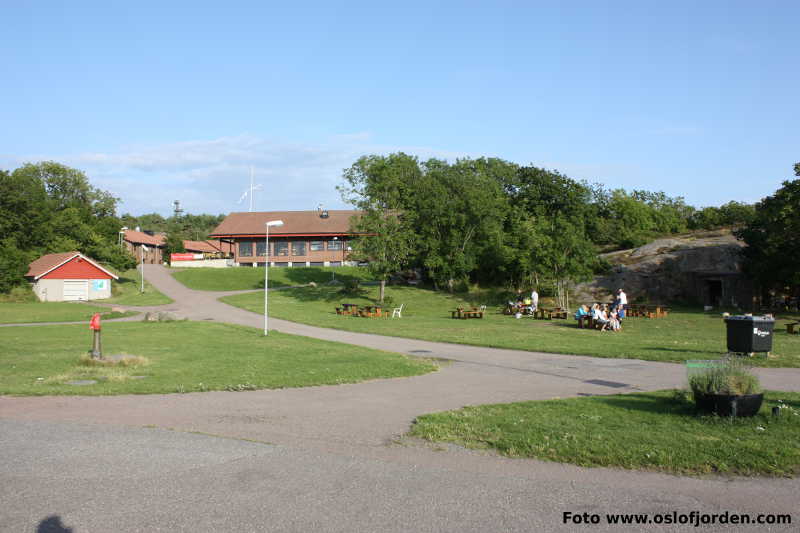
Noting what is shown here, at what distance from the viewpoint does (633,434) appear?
25.4ft

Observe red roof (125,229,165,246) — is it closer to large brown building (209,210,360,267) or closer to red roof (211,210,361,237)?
red roof (211,210,361,237)

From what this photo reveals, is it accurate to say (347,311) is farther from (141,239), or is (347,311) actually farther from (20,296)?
(141,239)

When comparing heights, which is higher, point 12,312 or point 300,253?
point 300,253

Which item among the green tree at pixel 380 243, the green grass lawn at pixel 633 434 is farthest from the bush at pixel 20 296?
the green grass lawn at pixel 633 434

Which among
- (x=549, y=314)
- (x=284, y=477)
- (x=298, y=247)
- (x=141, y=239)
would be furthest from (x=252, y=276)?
(x=284, y=477)

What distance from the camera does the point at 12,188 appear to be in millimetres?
63094

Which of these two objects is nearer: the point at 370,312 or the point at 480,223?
the point at 370,312

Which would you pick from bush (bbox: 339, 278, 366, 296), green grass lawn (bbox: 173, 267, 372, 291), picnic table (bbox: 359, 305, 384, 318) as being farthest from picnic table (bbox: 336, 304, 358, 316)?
green grass lawn (bbox: 173, 267, 372, 291)

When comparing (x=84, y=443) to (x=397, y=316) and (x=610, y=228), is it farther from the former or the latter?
(x=610, y=228)

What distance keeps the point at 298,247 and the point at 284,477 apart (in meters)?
71.8

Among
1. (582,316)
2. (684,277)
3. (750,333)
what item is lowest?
(582,316)

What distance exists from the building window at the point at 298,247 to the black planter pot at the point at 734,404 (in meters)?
70.5

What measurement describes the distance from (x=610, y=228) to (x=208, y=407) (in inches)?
2678

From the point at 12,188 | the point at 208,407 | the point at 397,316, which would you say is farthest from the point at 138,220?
the point at 208,407
